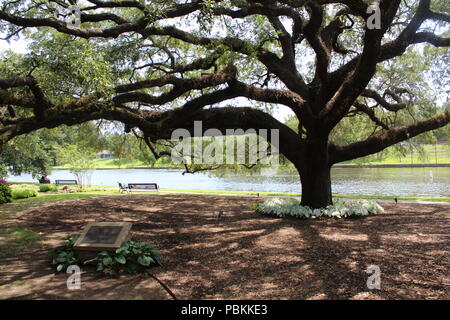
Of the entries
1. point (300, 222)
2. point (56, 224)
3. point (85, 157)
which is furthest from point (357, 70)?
point (85, 157)

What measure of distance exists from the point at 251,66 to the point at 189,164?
8464 millimetres

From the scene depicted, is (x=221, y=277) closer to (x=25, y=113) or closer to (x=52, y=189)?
(x=25, y=113)

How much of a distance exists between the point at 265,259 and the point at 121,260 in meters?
2.79

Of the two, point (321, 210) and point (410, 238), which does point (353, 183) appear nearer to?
point (321, 210)

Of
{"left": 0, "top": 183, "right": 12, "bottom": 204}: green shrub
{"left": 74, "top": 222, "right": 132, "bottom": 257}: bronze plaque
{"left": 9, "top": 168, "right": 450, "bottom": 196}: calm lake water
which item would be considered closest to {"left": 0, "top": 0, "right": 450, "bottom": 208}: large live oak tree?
{"left": 74, "top": 222, "right": 132, "bottom": 257}: bronze plaque

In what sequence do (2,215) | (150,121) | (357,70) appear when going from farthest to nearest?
1. (2,215)
2. (150,121)
3. (357,70)

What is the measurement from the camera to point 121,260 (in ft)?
19.9

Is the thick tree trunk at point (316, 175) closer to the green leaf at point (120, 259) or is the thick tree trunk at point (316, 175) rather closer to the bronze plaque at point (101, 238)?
the bronze plaque at point (101, 238)

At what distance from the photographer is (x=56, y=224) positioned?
10.7 m

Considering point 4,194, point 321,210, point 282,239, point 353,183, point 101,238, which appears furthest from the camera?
point 353,183

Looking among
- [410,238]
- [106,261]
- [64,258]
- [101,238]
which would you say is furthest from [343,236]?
[64,258]

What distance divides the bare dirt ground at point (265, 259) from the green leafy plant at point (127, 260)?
24 centimetres

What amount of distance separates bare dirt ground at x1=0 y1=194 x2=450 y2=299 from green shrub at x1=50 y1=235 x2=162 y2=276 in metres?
0.23

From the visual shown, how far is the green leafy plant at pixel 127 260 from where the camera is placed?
612 centimetres
